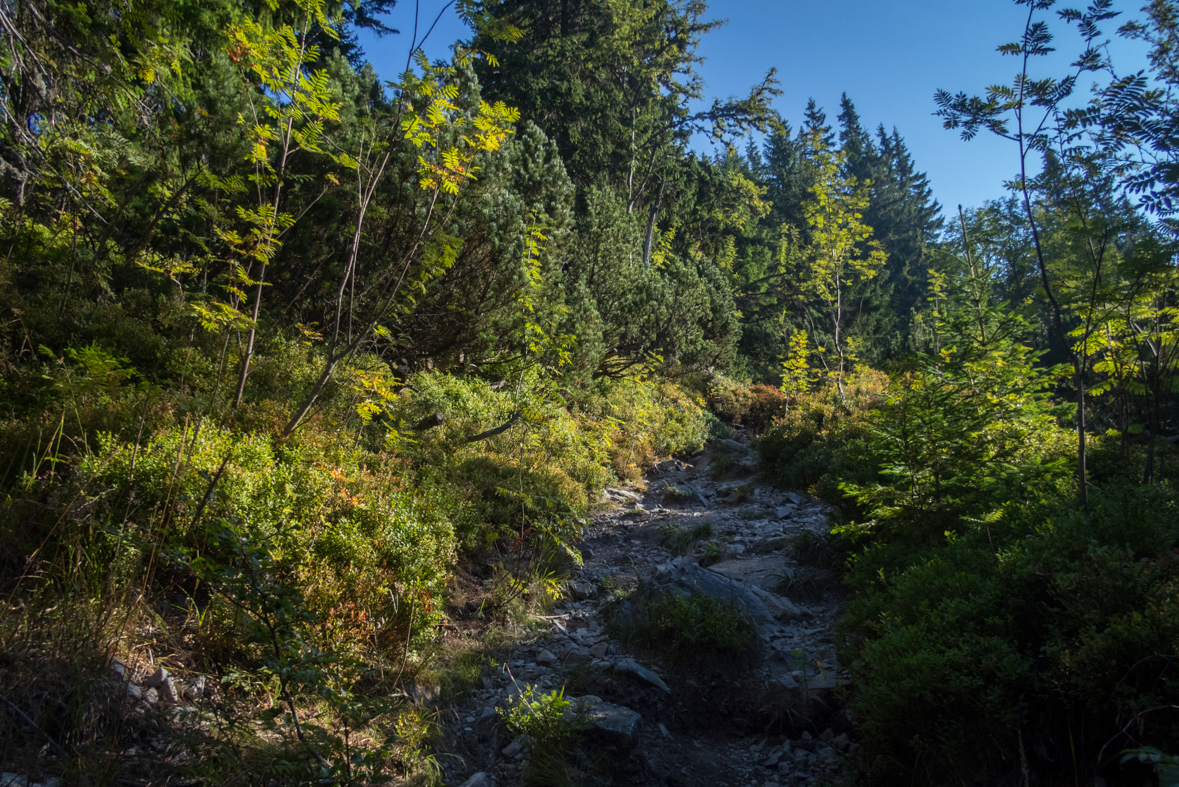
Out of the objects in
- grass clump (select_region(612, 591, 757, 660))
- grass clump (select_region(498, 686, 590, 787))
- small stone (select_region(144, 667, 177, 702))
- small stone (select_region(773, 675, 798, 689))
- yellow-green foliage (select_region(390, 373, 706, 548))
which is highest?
yellow-green foliage (select_region(390, 373, 706, 548))

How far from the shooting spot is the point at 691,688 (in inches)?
158

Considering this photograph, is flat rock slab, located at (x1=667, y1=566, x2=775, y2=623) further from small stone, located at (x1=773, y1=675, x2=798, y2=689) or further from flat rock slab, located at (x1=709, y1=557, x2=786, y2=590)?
small stone, located at (x1=773, y1=675, x2=798, y2=689)

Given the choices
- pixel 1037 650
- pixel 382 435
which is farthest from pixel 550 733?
pixel 382 435

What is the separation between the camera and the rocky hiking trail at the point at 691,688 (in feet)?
10.6

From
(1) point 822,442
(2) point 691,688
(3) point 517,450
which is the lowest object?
(2) point 691,688

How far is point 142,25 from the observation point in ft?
12.8

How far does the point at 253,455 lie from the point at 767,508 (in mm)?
7163

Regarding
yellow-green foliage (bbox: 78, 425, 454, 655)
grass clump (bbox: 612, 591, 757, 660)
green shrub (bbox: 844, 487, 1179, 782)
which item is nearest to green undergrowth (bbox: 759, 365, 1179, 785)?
green shrub (bbox: 844, 487, 1179, 782)

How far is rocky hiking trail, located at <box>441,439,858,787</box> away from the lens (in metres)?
3.23

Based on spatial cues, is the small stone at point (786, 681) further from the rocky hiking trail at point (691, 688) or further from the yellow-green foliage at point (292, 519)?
the yellow-green foliage at point (292, 519)

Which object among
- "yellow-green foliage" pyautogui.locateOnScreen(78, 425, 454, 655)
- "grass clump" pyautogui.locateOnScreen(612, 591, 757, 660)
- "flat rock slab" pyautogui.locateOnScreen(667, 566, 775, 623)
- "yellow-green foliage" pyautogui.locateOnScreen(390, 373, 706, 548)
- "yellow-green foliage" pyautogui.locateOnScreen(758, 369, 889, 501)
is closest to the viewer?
"yellow-green foliage" pyautogui.locateOnScreen(78, 425, 454, 655)

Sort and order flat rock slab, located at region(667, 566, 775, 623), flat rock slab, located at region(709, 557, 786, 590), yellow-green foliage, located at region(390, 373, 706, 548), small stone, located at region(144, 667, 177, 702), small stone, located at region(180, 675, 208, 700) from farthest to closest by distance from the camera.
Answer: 1. yellow-green foliage, located at region(390, 373, 706, 548)
2. flat rock slab, located at region(709, 557, 786, 590)
3. flat rock slab, located at region(667, 566, 775, 623)
4. small stone, located at region(180, 675, 208, 700)
5. small stone, located at region(144, 667, 177, 702)

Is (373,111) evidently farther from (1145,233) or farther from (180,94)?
(1145,233)

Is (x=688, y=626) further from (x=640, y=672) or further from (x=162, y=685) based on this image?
(x=162, y=685)
